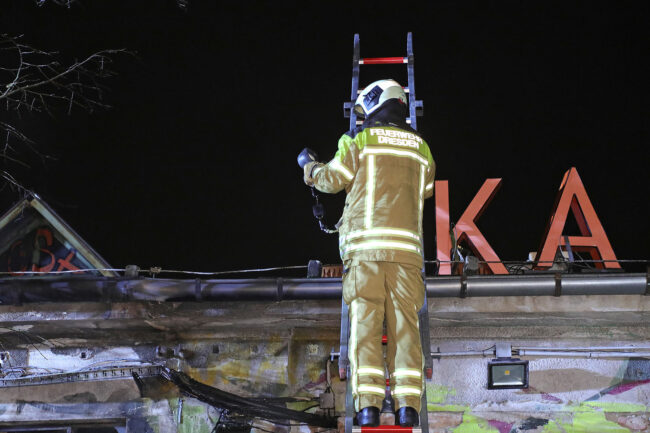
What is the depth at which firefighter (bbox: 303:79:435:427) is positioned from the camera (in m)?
4.24

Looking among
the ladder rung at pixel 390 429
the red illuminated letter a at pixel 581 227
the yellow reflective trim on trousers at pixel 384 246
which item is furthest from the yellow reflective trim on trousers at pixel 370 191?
the red illuminated letter a at pixel 581 227

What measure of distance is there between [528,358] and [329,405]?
7.23 feet

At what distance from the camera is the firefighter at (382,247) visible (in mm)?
4242

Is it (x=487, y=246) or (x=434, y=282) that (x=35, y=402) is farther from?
(x=487, y=246)

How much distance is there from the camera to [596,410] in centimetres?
665

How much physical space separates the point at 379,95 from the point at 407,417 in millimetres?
2385

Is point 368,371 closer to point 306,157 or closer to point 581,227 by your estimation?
point 306,157

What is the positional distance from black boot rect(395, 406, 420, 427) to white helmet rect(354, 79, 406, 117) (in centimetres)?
223

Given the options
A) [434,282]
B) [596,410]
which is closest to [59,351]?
[434,282]

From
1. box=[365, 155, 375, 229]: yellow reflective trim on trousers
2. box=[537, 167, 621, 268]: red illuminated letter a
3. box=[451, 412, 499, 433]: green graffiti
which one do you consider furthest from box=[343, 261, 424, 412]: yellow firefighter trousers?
box=[537, 167, 621, 268]: red illuminated letter a

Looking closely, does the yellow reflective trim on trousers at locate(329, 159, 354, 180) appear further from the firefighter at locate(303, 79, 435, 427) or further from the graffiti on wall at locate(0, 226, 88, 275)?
the graffiti on wall at locate(0, 226, 88, 275)

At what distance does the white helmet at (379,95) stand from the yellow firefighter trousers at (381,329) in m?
1.29

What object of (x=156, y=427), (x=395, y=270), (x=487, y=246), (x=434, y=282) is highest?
(x=487, y=246)

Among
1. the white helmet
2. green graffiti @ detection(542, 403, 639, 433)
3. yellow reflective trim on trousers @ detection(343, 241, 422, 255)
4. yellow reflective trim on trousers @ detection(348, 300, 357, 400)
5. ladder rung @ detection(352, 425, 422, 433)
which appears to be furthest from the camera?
green graffiti @ detection(542, 403, 639, 433)
